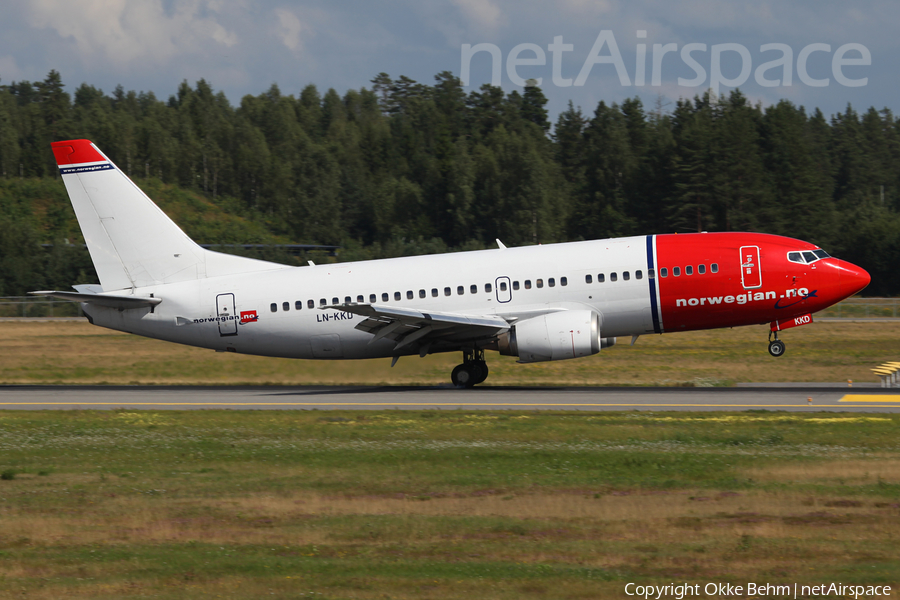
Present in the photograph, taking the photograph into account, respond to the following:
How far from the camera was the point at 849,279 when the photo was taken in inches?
1142

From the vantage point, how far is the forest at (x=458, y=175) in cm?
9638

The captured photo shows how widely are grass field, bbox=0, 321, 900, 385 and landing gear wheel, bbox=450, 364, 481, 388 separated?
0.54 meters

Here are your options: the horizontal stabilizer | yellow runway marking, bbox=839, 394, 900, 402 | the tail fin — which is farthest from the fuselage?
yellow runway marking, bbox=839, 394, 900, 402

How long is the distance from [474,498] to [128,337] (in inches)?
1489

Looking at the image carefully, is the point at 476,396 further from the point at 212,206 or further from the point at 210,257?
the point at 212,206

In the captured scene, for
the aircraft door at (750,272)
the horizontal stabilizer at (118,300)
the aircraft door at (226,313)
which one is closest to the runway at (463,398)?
the aircraft door at (226,313)

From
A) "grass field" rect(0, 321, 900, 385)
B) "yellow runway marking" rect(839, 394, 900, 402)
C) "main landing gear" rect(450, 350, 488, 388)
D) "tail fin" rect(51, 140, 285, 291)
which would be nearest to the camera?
"yellow runway marking" rect(839, 394, 900, 402)

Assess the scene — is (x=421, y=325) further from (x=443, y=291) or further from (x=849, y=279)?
(x=849, y=279)

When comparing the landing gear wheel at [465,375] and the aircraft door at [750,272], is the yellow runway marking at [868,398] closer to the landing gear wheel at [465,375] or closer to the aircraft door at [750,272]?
the aircraft door at [750,272]

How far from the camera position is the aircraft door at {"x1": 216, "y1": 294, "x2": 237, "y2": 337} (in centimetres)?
3066

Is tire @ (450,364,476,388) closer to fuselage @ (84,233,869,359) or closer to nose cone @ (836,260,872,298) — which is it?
fuselage @ (84,233,869,359)

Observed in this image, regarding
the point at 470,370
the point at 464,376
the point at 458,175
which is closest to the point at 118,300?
the point at 464,376

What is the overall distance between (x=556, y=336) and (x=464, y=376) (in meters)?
4.16

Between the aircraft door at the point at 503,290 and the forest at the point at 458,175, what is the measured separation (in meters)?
43.9
